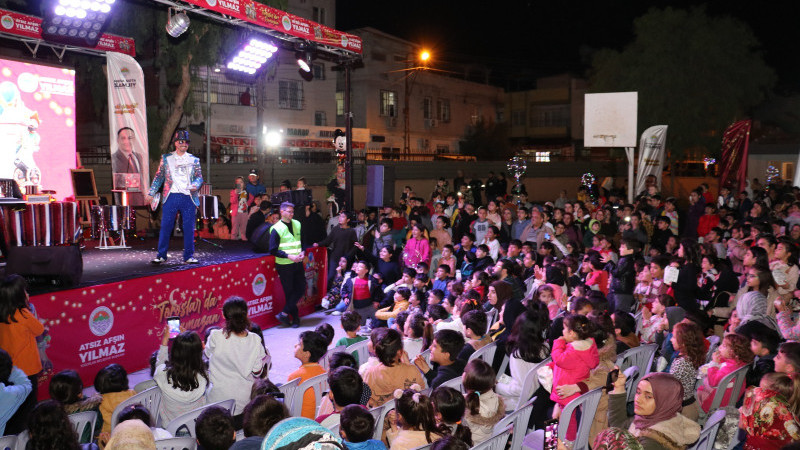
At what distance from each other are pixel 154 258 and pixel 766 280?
7.53 metres

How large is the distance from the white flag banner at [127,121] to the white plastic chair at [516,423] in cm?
994

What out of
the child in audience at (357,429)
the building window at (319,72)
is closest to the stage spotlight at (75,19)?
the child in audience at (357,429)

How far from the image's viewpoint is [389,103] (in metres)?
35.8

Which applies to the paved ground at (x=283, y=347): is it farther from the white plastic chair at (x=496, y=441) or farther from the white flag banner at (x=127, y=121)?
the white flag banner at (x=127, y=121)

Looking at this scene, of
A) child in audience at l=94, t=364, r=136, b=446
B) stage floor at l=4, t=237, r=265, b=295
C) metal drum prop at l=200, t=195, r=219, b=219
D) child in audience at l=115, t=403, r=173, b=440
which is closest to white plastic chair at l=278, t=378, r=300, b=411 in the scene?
child in audience at l=115, t=403, r=173, b=440

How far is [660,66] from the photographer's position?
24.8m

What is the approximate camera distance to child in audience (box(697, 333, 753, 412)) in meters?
4.70

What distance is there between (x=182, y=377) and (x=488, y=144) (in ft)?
117

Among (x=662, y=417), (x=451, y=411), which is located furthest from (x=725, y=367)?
(x=451, y=411)

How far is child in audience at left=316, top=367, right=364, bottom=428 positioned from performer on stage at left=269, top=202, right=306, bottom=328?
529 cm

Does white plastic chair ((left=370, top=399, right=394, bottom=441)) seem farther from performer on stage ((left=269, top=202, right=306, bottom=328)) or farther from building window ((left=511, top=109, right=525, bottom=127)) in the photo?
building window ((left=511, top=109, right=525, bottom=127))

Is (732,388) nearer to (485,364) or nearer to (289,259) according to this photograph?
(485,364)

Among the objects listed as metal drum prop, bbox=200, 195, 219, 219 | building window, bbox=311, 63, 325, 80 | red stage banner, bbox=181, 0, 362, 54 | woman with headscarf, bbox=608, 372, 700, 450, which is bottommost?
woman with headscarf, bbox=608, 372, 700, 450

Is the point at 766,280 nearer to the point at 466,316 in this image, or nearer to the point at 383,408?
the point at 466,316
